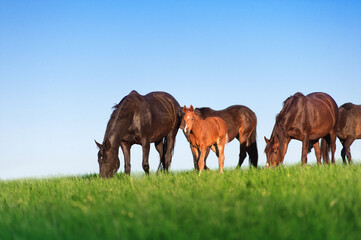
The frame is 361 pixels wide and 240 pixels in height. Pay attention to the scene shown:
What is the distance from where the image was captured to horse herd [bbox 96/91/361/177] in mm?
10938

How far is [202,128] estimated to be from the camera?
10891 mm

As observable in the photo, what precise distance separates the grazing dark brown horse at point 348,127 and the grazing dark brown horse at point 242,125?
150 inches

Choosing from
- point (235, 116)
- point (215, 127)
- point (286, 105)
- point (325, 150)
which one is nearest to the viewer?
point (215, 127)

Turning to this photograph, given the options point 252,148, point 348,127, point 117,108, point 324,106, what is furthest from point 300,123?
point 348,127

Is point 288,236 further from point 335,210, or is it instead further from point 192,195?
point 192,195

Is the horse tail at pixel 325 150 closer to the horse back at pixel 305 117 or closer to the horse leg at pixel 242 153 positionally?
the horse back at pixel 305 117

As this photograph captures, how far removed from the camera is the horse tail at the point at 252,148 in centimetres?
1603

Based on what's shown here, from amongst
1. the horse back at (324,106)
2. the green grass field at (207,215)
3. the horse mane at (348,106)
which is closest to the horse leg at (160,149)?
the horse back at (324,106)

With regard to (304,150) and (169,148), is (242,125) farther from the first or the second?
(304,150)

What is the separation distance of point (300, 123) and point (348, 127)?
5.69 metres

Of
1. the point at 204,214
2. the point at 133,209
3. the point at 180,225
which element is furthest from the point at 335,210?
the point at 133,209

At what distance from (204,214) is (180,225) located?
490mm

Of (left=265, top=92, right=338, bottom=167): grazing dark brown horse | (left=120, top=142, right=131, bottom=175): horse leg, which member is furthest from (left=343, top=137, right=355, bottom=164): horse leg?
(left=120, top=142, right=131, bottom=175): horse leg

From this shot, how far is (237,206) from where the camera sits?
18.1 ft
